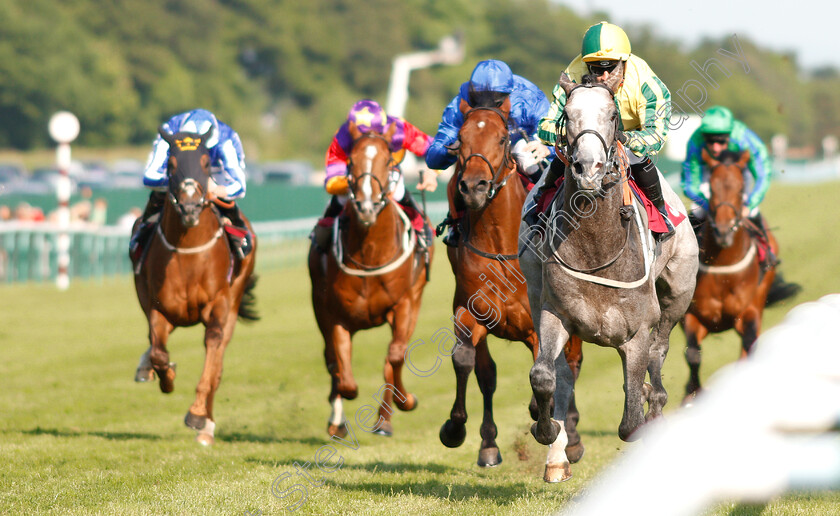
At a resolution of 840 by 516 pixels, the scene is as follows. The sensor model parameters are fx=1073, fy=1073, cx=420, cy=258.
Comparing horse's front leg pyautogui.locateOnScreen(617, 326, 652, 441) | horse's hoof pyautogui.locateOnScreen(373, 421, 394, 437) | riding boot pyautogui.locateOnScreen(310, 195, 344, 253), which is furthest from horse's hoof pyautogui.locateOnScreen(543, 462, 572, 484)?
riding boot pyautogui.locateOnScreen(310, 195, 344, 253)

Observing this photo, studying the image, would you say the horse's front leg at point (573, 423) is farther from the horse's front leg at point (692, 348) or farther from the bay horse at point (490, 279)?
the horse's front leg at point (692, 348)

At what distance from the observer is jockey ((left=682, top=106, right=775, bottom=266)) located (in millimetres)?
8117

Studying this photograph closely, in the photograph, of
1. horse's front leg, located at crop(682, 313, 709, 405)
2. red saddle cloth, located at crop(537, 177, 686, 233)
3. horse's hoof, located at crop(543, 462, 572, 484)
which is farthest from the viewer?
horse's front leg, located at crop(682, 313, 709, 405)

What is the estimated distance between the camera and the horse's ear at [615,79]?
429 cm

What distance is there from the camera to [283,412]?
28.7 ft

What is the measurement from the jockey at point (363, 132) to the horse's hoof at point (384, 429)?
129 cm

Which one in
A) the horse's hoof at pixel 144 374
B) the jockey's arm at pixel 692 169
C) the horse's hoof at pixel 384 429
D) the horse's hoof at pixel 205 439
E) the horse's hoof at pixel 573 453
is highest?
the jockey's arm at pixel 692 169

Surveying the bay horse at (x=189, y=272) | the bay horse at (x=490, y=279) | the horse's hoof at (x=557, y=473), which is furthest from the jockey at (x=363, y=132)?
the horse's hoof at (x=557, y=473)

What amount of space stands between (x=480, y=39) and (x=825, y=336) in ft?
224

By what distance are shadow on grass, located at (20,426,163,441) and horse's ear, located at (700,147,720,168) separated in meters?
4.51

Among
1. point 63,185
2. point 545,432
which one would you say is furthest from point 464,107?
point 63,185

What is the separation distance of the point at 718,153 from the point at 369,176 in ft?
10.8

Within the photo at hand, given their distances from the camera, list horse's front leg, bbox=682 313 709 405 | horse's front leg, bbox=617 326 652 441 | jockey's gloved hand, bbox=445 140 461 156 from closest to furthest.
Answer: horse's front leg, bbox=617 326 652 441
jockey's gloved hand, bbox=445 140 461 156
horse's front leg, bbox=682 313 709 405

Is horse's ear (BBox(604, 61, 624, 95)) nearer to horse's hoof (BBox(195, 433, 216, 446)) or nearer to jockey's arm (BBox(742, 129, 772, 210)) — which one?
horse's hoof (BBox(195, 433, 216, 446))
